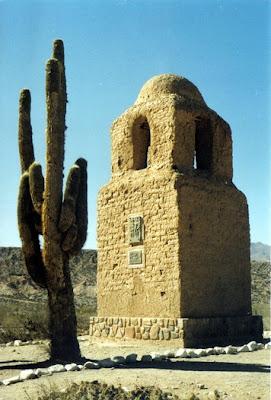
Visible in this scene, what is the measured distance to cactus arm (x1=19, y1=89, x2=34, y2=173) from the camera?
968cm

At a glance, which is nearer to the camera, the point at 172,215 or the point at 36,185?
the point at 36,185

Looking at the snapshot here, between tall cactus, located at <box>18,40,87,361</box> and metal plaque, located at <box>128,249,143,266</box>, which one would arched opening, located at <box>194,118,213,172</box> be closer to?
metal plaque, located at <box>128,249,143,266</box>

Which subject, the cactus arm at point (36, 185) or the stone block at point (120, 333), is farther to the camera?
the stone block at point (120, 333)

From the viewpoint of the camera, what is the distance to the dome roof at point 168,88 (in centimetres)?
1249

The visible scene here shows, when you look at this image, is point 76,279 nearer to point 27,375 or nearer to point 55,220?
point 55,220

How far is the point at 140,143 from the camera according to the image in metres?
12.7

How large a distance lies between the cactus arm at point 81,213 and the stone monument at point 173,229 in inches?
83.7

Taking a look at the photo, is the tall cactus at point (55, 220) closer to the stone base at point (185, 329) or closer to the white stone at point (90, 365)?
the white stone at point (90, 365)

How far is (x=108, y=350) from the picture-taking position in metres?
10.4

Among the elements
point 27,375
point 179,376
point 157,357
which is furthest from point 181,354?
point 27,375

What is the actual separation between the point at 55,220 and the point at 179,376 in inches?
134

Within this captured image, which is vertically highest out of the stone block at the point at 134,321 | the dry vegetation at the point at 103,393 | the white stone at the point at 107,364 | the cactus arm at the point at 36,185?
the cactus arm at the point at 36,185

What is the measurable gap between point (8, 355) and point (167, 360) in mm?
3407

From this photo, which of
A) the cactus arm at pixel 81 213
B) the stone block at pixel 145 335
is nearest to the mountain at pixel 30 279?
the stone block at pixel 145 335
